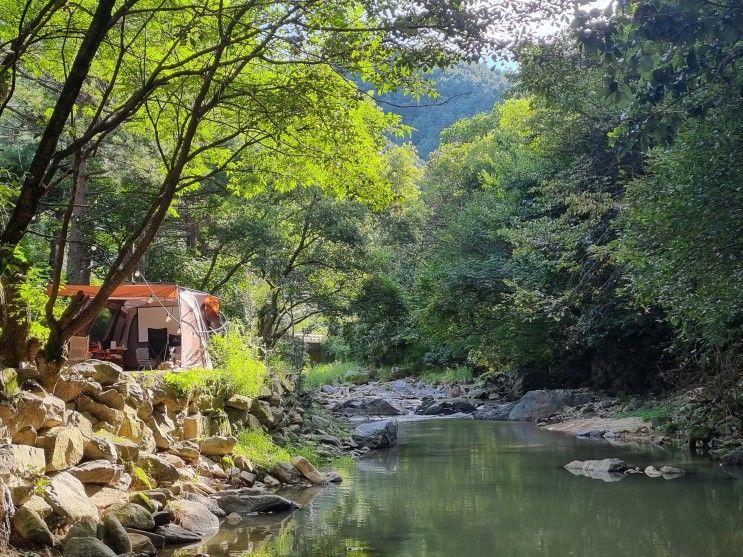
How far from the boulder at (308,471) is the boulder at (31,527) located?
5.88 meters

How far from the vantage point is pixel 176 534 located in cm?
878

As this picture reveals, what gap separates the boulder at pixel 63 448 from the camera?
8.33m

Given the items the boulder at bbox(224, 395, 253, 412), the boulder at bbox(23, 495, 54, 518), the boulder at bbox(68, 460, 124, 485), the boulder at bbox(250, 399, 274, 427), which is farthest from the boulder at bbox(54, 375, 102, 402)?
the boulder at bbox(250, 399, 274, 427)

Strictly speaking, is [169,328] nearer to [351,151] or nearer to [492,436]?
[351,151]

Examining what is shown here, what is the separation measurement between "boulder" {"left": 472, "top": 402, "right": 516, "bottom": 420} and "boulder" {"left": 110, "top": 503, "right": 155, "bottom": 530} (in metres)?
17.9

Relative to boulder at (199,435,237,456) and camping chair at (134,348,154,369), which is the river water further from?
camping chair at (134,348,154,369)

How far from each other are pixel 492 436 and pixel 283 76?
12.5 m

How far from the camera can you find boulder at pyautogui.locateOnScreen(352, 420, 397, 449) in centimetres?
1781

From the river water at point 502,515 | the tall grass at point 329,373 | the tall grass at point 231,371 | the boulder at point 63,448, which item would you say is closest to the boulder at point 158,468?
the river water at point 502,515

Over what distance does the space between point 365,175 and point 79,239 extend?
24.6 feet

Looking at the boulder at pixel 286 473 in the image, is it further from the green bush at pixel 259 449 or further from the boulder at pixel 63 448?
the boulder at pixel 63 448

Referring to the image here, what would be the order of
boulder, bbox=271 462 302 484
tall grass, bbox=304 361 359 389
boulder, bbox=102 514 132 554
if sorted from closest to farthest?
boulder, bbox=102 514 132 554 < boulder, bbox=271 462 302 484 < tall grass, bbox=304 361 359 389

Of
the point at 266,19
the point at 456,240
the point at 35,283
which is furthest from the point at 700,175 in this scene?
the point at 456,240

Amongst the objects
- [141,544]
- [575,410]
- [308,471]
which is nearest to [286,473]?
[308,471]
